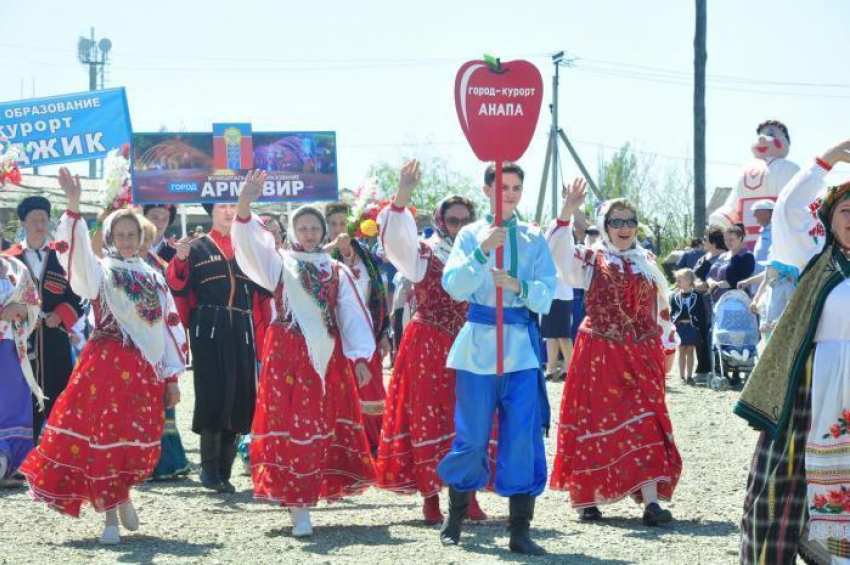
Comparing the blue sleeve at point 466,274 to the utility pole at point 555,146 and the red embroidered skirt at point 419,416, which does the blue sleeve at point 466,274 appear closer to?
the red embroidered skirt at point 419,416

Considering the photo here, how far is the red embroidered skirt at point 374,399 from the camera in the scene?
26.9ft

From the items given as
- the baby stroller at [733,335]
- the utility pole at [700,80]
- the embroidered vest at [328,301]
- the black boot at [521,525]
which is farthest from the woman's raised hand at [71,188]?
the utility pole at [700,80]

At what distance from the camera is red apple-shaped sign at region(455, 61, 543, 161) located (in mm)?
6895

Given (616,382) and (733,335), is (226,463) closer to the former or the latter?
(616,382)

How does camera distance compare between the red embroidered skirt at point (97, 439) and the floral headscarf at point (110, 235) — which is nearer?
the red embroidered skirt at point (97, 439)

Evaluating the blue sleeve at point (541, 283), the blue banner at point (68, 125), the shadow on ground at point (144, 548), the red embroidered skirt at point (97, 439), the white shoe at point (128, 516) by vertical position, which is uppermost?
the blue banner at point (68, 125)

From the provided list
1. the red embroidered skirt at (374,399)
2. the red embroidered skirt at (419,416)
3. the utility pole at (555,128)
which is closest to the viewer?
the red embroidered skirt at (419,416)

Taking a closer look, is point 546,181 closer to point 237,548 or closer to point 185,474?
point 185,474

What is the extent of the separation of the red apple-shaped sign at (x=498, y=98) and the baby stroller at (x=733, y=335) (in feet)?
24.8

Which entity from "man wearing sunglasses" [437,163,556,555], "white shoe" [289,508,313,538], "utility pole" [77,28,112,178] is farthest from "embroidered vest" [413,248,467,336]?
"utility pole" [77,28,112,178]

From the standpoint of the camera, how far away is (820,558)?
5.39m

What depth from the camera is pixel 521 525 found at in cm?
650

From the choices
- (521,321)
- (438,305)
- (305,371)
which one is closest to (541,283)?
(521,321)

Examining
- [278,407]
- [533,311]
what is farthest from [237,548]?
[533,311]
